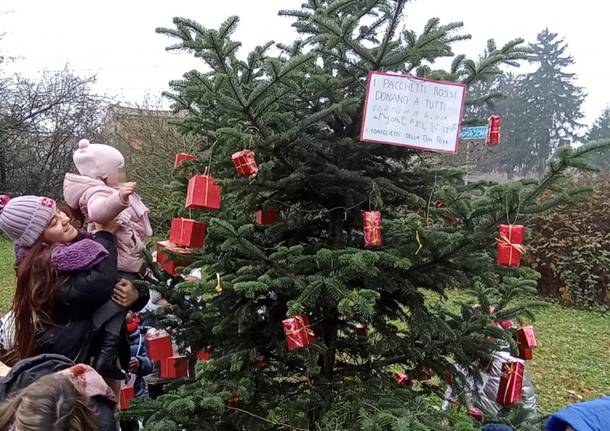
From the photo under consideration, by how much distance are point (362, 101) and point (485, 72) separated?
571 mm

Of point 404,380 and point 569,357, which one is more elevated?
point 404,380

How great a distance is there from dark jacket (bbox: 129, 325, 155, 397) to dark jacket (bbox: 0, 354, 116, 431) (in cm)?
178

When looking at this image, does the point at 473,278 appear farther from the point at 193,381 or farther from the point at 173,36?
the point at 173,36

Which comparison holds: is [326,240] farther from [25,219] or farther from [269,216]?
[25,219]

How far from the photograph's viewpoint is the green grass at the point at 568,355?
19.7 feet

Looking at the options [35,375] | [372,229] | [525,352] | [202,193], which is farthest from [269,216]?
[525,352]

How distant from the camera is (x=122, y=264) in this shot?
255 cm

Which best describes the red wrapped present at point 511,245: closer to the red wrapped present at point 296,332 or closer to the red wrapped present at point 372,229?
the red wrapped present at point 372,229

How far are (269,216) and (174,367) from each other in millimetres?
878

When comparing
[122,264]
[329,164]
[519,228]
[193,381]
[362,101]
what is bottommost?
[193,381]

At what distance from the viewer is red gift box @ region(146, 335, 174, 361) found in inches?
98.6

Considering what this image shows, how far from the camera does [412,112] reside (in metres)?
2.09

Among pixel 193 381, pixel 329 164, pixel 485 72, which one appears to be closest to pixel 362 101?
pixel 329 164

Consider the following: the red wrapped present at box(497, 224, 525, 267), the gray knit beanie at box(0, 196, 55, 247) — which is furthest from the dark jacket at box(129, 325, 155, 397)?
the red wrapped present at box(497, 224, 525, 267)
